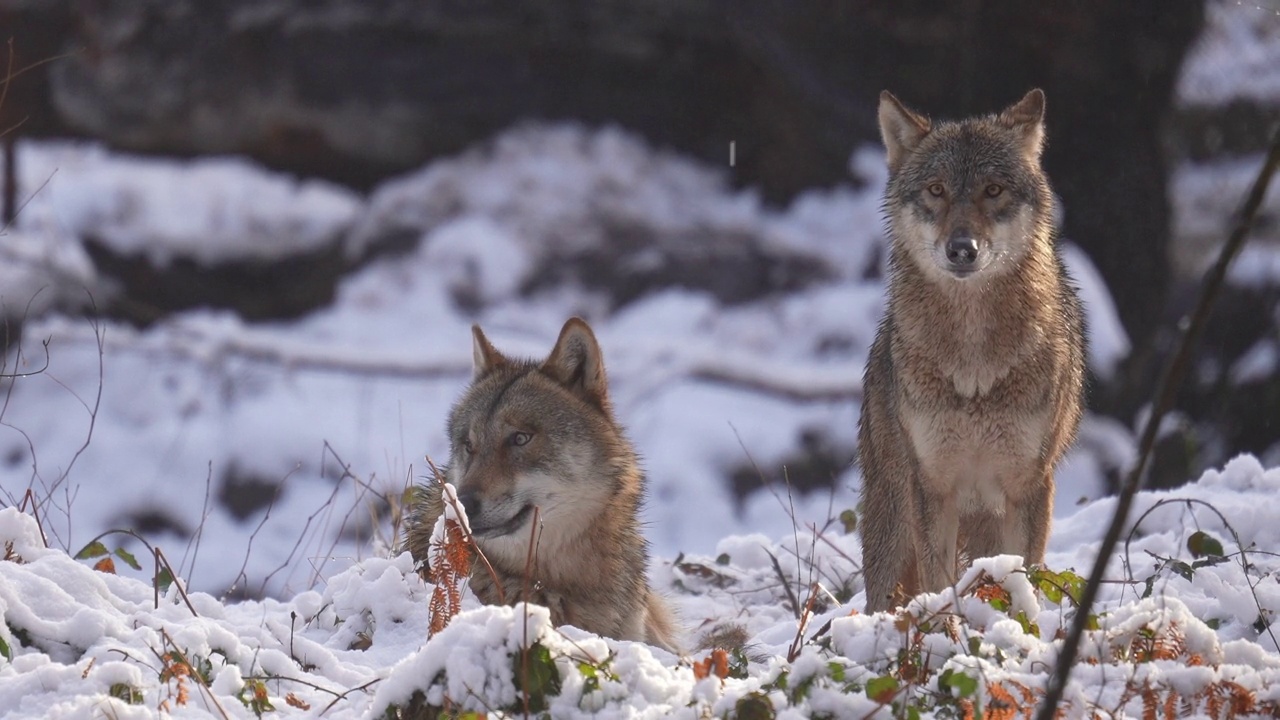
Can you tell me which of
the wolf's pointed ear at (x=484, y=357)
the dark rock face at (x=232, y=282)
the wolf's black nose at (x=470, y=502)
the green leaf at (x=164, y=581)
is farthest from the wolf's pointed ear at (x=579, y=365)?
the dark rock face at (x=232, y=282)

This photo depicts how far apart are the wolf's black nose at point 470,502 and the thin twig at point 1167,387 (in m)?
2.46

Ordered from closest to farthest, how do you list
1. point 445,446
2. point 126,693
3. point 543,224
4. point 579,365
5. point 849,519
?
point 126,693
point 579,365
point 849,519
point 445,446
point 543,224

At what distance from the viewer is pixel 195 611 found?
3.77m

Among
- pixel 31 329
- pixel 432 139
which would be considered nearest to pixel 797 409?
pixel 432 139

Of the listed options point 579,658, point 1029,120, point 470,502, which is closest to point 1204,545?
point 1029,120

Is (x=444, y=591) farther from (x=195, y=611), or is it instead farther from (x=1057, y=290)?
(x=1057, y=290)

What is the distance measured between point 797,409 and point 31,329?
712 centimetres

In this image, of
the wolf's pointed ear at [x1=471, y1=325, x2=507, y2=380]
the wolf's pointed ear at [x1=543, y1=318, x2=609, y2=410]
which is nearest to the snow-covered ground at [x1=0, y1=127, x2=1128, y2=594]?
the wolf's pointed ear at [x1=471, y1=325, x2=507, y2=380]

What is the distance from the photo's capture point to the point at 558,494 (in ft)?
15.3

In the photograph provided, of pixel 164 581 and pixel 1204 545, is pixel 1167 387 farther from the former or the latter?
pixel 164 581

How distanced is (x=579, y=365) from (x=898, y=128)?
1623mm

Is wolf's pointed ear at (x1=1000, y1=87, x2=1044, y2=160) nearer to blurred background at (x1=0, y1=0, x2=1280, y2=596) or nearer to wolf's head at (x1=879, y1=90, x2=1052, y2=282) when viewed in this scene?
wolf's head at (x1=879, y1=90, x2=1052, y2=282)

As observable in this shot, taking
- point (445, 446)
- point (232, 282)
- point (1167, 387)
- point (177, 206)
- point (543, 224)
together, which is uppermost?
point (543, 224)

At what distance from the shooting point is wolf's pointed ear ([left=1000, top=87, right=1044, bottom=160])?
16.6 feet
